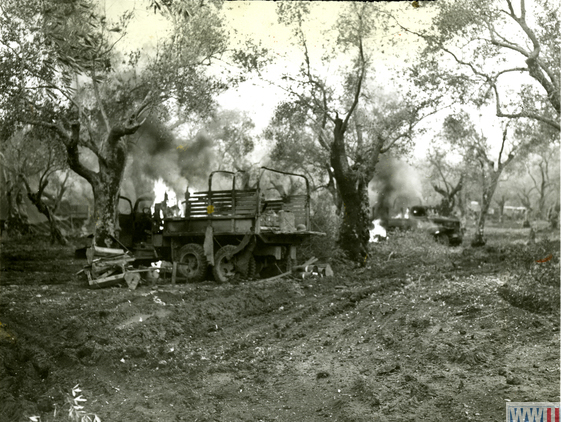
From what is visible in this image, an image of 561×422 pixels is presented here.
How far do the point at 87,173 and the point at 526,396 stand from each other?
783cm

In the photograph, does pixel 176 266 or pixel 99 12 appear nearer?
pixel 99 12

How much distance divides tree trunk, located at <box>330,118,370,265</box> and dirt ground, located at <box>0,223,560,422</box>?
5436 mm

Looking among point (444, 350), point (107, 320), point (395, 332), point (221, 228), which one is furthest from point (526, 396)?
point (221, 228)

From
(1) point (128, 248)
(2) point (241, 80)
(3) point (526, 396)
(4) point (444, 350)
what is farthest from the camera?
(1) point (128, 248)

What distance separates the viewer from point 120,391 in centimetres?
470

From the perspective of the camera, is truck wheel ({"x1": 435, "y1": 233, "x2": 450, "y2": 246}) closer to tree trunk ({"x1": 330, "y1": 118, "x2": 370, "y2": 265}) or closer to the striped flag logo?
tree trunk ({"x1": 330, "y1": 118, "x2": 370, "y2": 265})

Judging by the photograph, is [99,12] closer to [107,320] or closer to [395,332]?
[107,320]

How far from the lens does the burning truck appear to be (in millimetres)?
10570

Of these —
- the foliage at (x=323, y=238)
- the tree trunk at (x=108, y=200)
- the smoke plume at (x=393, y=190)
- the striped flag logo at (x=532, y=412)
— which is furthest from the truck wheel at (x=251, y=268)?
the smoke plume at (x=393, y=190)

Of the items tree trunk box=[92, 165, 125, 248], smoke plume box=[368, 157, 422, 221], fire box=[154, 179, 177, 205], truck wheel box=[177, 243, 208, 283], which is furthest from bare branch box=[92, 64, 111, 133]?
smoke plume box=[368, 157, 422, 221]

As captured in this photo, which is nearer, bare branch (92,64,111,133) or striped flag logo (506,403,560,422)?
striped flag logo (506,403,560,422)

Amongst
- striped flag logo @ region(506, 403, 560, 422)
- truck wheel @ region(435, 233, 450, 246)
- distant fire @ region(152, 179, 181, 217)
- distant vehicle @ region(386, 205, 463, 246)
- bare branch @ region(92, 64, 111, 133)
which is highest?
bare branch @ region(92, 64, 111, 133)

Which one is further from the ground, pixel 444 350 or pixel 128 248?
pixel 128 248

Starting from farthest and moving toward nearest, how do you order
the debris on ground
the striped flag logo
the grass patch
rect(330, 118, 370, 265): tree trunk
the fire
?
1. rect(330, 118, 370, 265): tree trunk
2. the fire
3. the debris on ground
4. the grass patch
5. the striped flag logo
